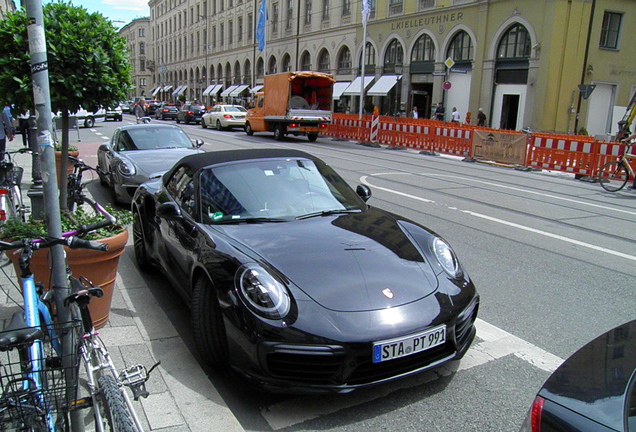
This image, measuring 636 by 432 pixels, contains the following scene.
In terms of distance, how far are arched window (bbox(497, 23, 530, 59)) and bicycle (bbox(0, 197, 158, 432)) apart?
2866 centimetres

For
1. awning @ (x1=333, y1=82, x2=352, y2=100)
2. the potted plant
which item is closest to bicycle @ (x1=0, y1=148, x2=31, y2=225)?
the potted plant

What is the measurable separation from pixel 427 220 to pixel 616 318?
12.9ft

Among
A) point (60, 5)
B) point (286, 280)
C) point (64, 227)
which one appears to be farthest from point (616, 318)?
point (60, 5)

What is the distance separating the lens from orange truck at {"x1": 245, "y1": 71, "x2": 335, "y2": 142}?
24.5m

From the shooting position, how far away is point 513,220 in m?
8.59

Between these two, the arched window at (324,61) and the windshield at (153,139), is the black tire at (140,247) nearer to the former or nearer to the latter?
the windshield at (153,139)

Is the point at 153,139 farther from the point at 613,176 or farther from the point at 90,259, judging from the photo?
the point at 613,176

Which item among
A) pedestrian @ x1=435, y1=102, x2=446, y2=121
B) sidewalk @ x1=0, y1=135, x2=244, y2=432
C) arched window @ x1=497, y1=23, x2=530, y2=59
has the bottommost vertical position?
sidewalk @ x1=0, y1=135, x2=244, y2=432

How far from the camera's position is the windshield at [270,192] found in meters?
4.22

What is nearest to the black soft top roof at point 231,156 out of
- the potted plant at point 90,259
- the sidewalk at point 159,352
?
the potted plant at point 90,259

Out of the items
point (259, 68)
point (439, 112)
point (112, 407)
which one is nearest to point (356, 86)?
point (439, 112)

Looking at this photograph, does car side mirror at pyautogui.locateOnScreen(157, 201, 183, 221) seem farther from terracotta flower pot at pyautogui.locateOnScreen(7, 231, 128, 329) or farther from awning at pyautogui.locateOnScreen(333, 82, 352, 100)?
awning at pyautogui.locateOnScreen(333, 82, 352, 100)

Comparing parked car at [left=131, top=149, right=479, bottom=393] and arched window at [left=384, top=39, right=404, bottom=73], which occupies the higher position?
arched window at [left=384, top=39, right=404, bottom=73]

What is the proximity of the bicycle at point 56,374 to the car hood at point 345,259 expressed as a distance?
4.15ft
